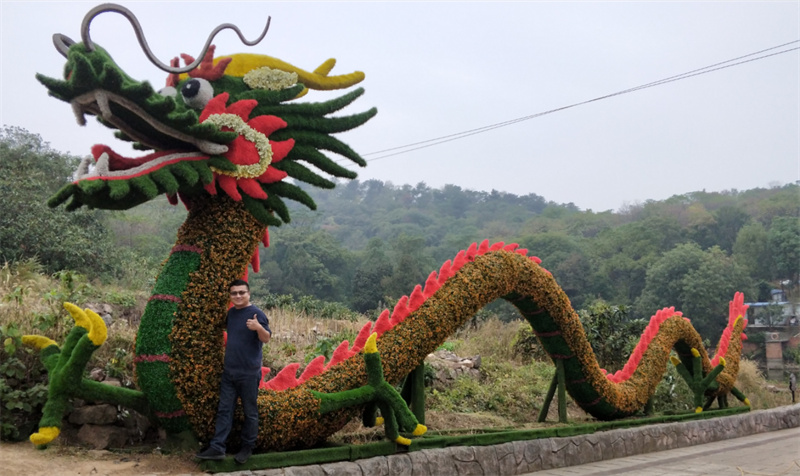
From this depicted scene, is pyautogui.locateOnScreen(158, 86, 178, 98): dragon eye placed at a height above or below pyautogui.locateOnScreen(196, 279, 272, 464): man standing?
above

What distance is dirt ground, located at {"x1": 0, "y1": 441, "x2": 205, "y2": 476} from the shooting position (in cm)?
375

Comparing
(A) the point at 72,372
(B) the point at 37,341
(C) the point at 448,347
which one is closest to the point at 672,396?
(C) the point at 448,347

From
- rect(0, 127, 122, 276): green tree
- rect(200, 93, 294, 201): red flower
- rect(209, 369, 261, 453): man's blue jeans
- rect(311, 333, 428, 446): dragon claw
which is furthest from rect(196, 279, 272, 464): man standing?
rect(0, 127, 122, 276): green tree

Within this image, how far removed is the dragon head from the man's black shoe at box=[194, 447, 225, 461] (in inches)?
59.4

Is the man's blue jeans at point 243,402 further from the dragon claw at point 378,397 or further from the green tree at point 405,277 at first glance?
the green tree at point 405,277

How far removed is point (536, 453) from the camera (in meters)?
6.04

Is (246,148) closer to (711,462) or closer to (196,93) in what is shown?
(196,93)

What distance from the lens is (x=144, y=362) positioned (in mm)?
3949

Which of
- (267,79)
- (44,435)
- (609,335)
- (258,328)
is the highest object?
(267,79)

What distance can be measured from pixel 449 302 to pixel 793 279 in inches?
1454

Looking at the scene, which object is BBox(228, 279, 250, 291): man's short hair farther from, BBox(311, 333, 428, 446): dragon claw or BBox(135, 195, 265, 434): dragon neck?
BBox(311, 333, 428, 446): dragon claw

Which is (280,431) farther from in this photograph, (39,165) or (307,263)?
(307,263)

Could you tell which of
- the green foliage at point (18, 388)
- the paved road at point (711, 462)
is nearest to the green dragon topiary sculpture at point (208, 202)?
the green foliage at point (18, 388)

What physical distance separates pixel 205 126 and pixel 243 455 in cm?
205
